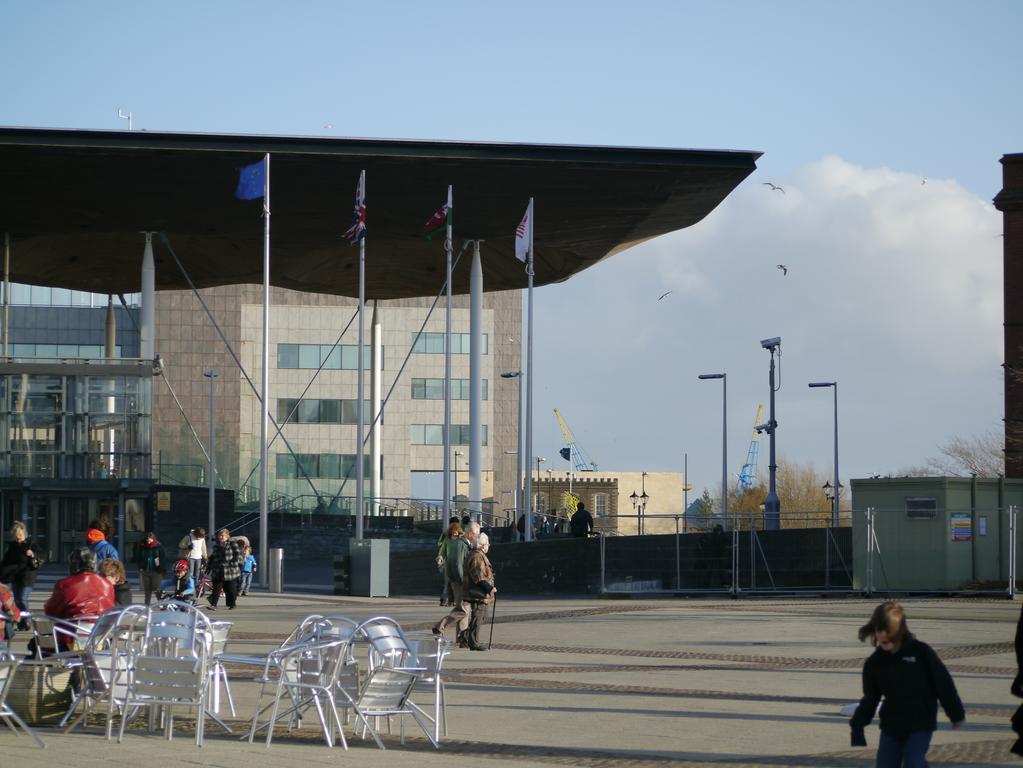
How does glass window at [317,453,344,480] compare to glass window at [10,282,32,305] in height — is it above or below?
below

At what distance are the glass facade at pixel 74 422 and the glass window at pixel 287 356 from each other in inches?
1928

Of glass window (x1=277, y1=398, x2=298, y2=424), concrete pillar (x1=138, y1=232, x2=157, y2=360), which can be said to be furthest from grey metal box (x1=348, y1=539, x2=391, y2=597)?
glass window (x1=277, y1=398, x2=298, y2=424)

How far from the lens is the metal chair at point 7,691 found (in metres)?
11.2

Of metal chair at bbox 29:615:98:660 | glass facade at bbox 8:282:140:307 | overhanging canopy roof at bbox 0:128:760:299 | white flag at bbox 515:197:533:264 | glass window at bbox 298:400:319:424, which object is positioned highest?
glass facade at bbox 8:282:140:307

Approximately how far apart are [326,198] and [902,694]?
3875cm

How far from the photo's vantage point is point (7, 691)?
39.4 feet

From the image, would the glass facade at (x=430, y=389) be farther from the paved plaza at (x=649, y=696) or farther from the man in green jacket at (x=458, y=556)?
the man in green jacket at (x=458, y=556)

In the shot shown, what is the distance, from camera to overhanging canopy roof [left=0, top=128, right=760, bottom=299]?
41688 millimetres

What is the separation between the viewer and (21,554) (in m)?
22.2

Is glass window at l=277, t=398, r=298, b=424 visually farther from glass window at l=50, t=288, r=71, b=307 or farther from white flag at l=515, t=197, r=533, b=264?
white flag at l=515, t=197, r=533, b=264

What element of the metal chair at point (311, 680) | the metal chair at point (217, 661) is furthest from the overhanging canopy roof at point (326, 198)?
the metal chair at point (311, 680)

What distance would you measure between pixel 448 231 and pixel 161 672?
30.0 meters

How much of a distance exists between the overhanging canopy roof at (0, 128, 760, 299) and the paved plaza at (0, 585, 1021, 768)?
1791cm

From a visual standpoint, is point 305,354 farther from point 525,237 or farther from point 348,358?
point 525,237
